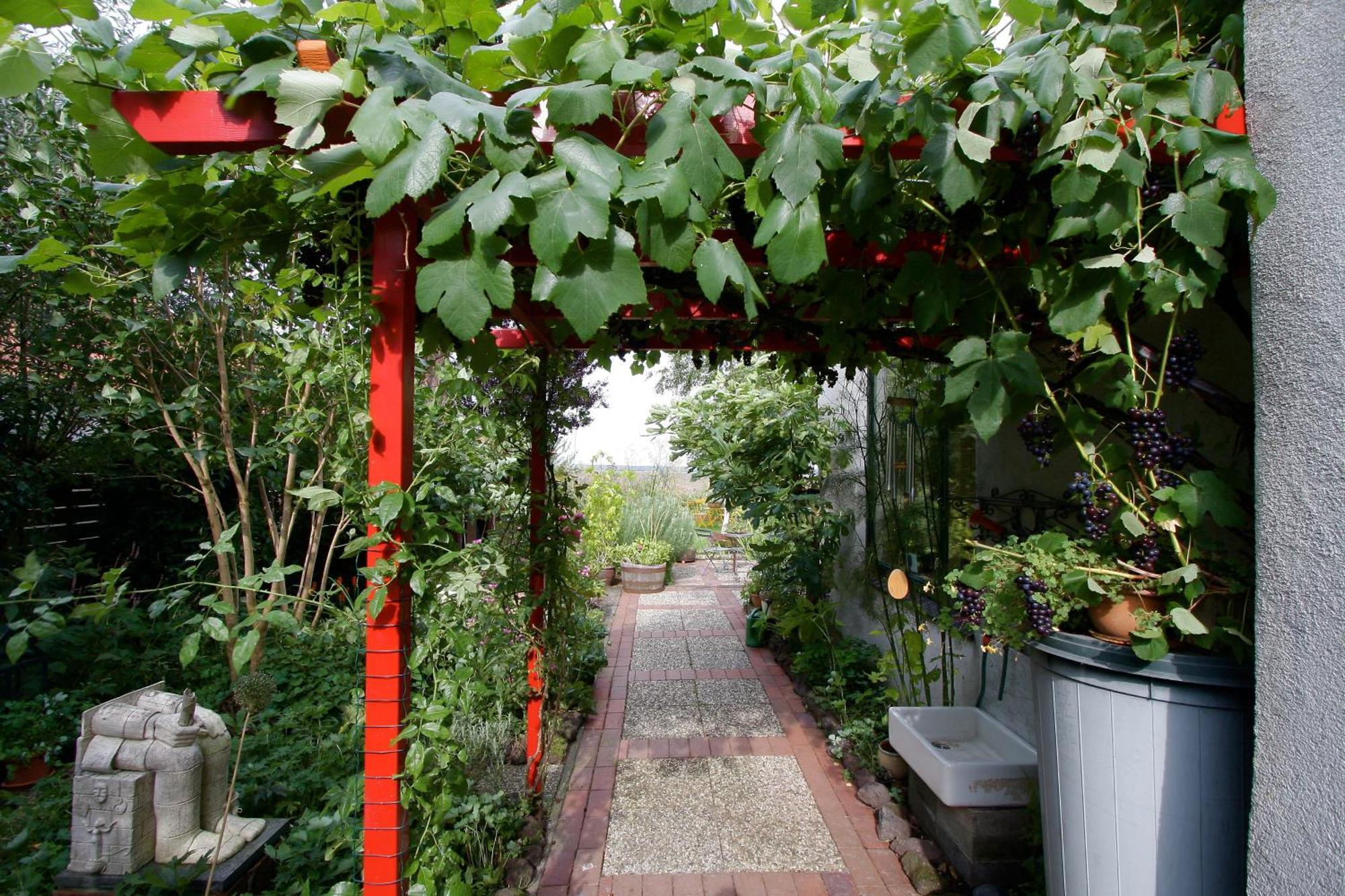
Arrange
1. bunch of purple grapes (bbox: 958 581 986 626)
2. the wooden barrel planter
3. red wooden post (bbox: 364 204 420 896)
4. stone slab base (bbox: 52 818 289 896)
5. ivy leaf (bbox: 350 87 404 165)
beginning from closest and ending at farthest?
ivy leaf (bbox: 350 87 404 165) → red wooden post (bbox: 364 204 420 896) → bunch of purple grapes (bbox: 958 581 986 626) → stone slab base (bbox: 52 818 289 896) → the wooden barrel planter

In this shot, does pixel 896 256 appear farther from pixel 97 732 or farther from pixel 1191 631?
pixel 97 732

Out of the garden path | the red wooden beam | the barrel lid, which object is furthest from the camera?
the red wooden beam

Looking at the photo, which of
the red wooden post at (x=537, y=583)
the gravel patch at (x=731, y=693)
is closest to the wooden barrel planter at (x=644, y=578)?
the gravel patch at (x=731, y=693)

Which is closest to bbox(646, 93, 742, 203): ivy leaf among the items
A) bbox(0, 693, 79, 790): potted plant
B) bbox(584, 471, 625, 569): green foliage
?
bbox(0, 693, 79, 790): potted plant

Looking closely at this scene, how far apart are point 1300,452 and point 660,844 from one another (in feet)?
8.26

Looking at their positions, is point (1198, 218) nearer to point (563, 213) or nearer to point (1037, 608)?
point (1037, 608)

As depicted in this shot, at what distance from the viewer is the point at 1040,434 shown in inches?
59.0

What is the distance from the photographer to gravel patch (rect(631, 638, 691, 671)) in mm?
5047

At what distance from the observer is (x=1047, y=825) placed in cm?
157

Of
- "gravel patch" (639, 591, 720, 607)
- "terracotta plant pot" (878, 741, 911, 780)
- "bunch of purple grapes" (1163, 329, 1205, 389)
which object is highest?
"bunch of purple grapes" (1163, 329, 1205, 389)

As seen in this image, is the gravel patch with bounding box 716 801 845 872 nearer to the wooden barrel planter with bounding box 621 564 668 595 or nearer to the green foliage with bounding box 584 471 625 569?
the green foliage with bounding box 584 471 625 569

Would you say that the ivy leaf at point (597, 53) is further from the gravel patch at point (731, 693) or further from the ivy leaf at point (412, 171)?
the gravel patch at point (731, 693)

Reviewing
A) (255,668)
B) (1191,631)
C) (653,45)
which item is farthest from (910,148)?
(255,668)

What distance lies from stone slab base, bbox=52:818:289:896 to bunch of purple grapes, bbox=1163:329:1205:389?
2.77m
